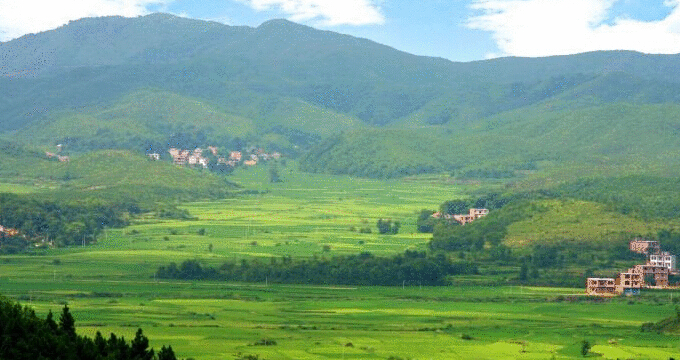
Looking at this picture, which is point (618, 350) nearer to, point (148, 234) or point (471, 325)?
point (471, 325)

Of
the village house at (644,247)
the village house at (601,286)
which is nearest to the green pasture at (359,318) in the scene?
the village house at (601,286)

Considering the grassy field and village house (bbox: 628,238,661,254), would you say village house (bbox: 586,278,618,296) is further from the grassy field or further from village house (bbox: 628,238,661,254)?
village house (bbox: 628,238,661,254)

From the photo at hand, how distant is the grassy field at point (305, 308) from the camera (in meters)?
59.6

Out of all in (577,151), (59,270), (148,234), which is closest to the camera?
(59,270)

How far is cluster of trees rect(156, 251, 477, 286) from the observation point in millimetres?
84500

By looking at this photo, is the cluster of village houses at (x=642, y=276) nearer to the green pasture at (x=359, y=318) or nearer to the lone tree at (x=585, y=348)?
the green pasture at (x=359, y=318)

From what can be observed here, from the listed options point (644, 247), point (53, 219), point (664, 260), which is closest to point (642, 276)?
point (664, 260)

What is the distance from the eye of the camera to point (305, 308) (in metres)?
71.9

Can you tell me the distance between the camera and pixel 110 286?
79438mm

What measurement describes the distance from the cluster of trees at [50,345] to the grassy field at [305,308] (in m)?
12.6

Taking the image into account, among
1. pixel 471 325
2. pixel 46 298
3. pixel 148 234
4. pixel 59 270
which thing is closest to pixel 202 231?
pixel 148 234

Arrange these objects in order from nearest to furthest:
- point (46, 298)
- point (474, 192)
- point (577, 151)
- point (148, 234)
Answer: point (46, 298) < point (148, 234) < point (474, 192) < point (577, 151)

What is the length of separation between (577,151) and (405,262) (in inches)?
4536

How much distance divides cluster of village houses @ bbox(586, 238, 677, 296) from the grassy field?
4.31 ft
